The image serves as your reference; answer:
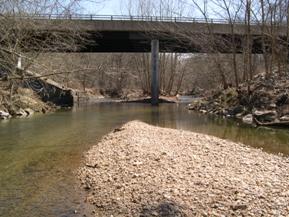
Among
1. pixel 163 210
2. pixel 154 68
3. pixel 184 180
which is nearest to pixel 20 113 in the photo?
A: pixel 154 68

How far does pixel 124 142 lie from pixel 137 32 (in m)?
30.3

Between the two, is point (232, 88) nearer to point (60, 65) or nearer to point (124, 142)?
point (124, 142)

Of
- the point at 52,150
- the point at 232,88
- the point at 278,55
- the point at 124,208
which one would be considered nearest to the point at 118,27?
the point at 232,88

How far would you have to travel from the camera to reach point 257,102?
27125 mm

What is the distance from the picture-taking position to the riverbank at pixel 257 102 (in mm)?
22844

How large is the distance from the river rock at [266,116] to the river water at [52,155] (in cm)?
117

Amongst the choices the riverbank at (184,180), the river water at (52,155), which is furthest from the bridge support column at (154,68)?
the riverbank at (184,180)

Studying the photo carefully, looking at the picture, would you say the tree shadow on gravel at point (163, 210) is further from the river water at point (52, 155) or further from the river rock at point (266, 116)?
the river rock at point (266, 116)

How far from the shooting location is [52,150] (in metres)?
15.0

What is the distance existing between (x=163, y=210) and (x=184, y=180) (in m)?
1.60

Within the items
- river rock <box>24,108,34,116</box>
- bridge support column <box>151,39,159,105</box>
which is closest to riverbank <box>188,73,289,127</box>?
bridge support column <box>151,39,159,105</box>

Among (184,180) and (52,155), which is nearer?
(184,180)

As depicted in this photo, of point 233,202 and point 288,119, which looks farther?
point 288,119

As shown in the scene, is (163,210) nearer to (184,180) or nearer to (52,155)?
(184,180)
